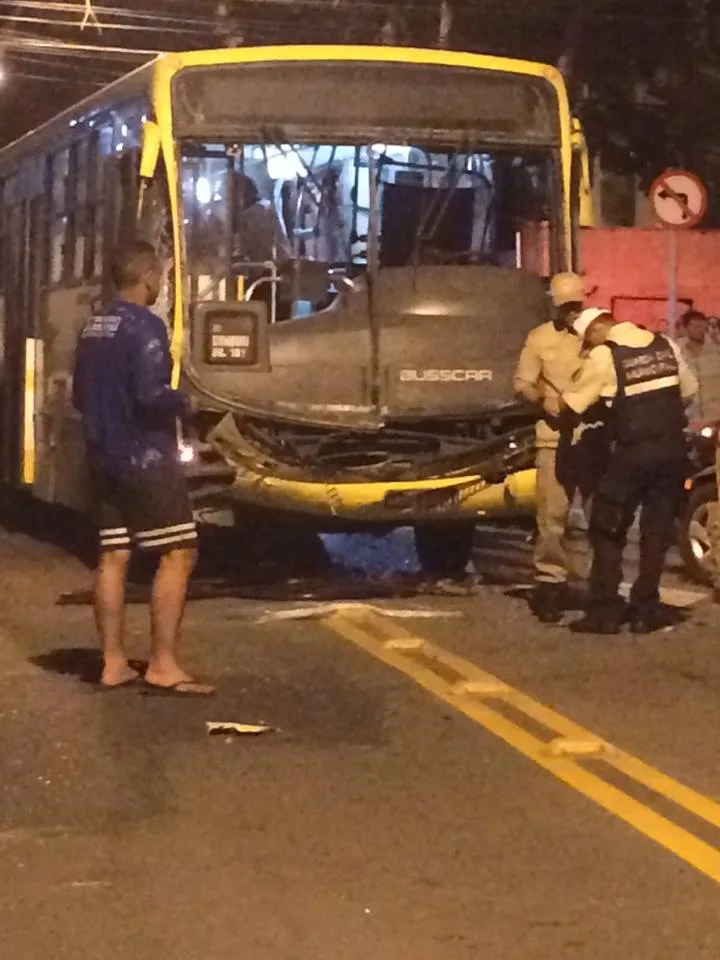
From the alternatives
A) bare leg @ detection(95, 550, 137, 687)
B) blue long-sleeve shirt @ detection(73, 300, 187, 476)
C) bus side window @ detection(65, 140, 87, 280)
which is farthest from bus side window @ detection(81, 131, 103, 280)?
bare leg @ detection(95, 550, 137, 687)

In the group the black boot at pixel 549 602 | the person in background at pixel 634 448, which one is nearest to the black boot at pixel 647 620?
the person in background at pixel 634 448

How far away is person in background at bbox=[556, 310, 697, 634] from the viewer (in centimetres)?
1022

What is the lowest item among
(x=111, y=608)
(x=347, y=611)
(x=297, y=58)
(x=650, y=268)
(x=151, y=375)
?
(x=347, y=611)

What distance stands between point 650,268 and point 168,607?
1679cm

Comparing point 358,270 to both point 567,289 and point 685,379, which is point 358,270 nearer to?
point 567,289

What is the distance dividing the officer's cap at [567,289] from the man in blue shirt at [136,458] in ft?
9.28

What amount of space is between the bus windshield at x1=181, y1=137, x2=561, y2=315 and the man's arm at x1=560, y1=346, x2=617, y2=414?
2084 millimetres

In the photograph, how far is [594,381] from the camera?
10.2 meters

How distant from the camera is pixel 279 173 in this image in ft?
38.7

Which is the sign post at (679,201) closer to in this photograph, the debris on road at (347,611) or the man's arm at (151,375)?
the debris on road at (347,611)

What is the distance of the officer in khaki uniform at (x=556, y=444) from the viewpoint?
1082 cm

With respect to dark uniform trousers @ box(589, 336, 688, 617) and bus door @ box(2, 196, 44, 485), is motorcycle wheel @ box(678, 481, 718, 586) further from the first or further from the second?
bus door @ box(2, 196, 44, 485)

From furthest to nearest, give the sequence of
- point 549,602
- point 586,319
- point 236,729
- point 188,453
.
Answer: point 188,453
point 549,602
point 586,319
point 236,729

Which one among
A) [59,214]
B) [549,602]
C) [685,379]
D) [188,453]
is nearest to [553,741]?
[685,379]
